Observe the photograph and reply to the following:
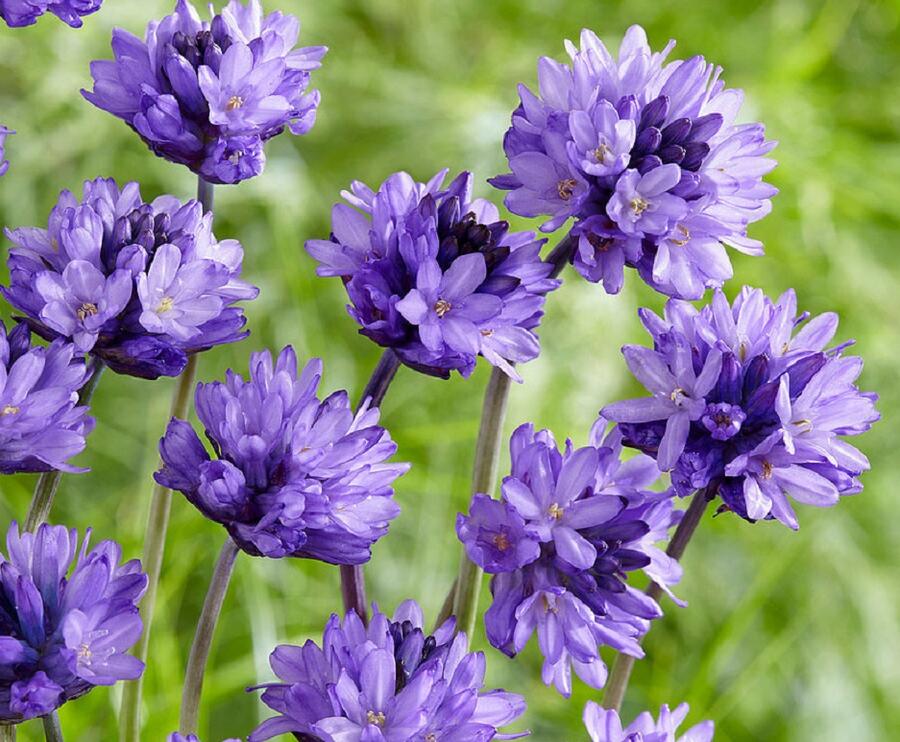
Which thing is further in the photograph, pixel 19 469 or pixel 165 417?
pixel 165 417

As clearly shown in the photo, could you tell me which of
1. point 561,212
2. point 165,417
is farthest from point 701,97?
point 165,417

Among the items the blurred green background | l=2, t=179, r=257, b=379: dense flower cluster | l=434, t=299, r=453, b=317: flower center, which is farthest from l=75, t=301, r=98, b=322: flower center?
the blurred green background

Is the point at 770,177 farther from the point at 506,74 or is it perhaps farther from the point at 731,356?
the point at 731,356

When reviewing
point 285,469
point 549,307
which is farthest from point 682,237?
point 549,307

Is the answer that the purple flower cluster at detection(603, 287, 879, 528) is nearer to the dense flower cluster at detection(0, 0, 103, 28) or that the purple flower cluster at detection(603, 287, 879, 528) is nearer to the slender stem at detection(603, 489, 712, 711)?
the slender stem at detection(603, 489, 712, 711)

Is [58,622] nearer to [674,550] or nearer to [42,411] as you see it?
[42,411]
